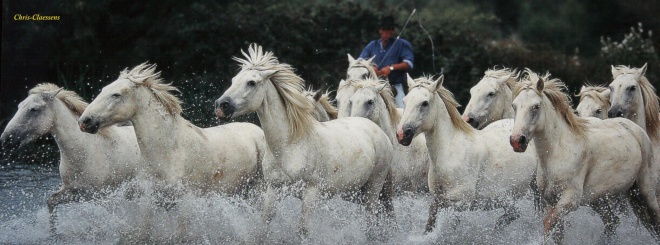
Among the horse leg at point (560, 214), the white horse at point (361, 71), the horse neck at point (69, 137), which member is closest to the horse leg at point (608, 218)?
the horse leg at point (560, 214)

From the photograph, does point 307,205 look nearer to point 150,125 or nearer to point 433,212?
point 433,212

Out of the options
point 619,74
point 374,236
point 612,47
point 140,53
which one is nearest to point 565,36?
→ point 612,47

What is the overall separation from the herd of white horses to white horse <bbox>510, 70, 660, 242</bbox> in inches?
0.4

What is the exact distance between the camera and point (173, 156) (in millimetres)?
8391

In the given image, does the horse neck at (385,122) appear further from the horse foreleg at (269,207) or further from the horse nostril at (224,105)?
the horse nostril at (224,105)

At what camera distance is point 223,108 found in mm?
7941

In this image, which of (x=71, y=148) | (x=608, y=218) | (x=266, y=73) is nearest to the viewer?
(x=266, y=73)

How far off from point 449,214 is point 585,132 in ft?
4.17

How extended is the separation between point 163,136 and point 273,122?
877mm

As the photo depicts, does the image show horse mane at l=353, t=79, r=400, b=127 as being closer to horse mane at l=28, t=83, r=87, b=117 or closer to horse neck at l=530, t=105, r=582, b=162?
horse neck at l=530, t=105, r=582, b=162

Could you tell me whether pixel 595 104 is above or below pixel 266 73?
below

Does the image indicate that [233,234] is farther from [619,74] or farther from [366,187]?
[619,74]

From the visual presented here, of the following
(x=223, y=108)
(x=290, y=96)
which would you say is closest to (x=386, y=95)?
(x=290, y=96)

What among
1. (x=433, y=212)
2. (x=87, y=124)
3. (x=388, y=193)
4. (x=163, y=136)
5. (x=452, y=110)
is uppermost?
(x=87, y=124)
